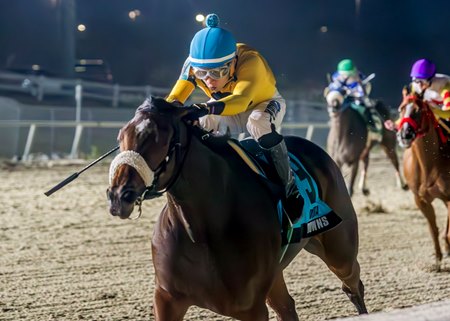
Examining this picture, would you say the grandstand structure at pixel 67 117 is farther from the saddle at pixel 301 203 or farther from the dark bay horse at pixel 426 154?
the saddle at pixel 301 203

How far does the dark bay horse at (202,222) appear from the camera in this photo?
342cm

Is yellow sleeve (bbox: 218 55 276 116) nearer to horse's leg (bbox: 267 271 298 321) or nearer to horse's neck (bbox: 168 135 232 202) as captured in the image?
horse's neck (bbox: 168 135 232 202)

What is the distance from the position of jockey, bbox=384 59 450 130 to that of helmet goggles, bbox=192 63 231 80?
3981 mm

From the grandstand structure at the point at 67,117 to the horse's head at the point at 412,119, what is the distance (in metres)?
9.15

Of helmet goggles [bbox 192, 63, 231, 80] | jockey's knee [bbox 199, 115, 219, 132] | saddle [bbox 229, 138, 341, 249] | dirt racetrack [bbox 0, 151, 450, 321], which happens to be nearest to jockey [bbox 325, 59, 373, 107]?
dirt racetrack [bbox 0, 151, 450, 321]

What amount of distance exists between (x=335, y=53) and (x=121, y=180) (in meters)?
28.1

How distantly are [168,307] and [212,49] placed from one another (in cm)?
123

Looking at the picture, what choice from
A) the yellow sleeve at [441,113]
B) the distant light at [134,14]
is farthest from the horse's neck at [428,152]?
the distant light at [134,14]

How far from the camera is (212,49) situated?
3855mm

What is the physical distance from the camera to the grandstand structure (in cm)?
1586

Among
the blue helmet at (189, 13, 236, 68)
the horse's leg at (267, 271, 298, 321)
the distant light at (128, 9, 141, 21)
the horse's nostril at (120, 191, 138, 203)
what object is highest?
the distant light at (128, 9, 141, 21)

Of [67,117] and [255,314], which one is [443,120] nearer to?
[255,314]

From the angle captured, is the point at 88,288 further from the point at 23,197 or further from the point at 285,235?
the point at 23,197

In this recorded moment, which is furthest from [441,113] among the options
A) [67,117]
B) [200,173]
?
[67,117]
